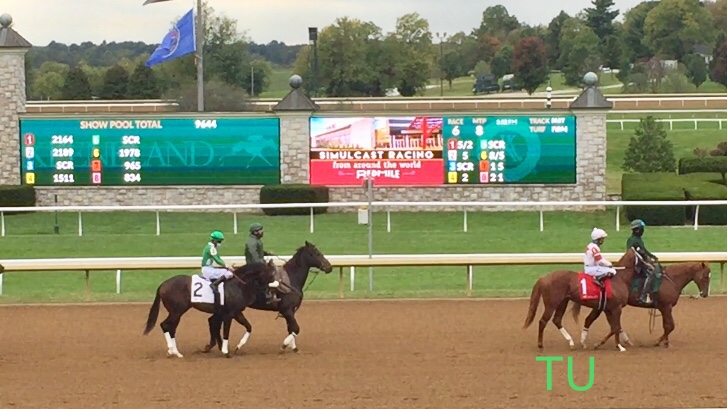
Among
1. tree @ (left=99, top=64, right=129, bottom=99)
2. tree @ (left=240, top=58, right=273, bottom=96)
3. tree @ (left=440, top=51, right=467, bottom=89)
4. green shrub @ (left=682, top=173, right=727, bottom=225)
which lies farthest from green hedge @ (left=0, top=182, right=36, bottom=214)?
tree @ (left=440, top=51, right=467, bottom=89)

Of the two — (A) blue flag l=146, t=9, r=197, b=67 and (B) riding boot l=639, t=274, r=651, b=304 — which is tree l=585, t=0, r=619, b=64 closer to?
(A) blue flag l=146, t=9, r=197, b=67

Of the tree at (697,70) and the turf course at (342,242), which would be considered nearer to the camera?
the turf course at (342,242)

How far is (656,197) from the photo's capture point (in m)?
25.2

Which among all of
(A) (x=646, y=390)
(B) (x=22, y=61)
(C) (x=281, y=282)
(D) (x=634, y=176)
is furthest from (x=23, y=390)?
(D) (x=634, y=176)

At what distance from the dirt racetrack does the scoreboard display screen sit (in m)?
10.1

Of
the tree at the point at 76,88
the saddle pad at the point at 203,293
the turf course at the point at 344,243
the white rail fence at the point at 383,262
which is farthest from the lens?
the tree at the point at 76,88

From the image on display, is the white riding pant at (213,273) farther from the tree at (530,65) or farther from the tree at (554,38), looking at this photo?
the tree at (554,38)

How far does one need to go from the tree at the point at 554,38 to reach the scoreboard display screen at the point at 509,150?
5432cm

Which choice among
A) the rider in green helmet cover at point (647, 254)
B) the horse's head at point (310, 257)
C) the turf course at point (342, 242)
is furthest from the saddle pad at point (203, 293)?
the turf course at point (342, 242)

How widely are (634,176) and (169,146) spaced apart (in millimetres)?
9694

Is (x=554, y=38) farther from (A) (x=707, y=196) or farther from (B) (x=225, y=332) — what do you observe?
(B) (x=225, y=332)

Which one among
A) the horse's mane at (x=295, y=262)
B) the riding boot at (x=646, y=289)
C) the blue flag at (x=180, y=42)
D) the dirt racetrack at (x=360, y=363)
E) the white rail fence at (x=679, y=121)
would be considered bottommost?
the dirt racetrack at (x=360, y=363)

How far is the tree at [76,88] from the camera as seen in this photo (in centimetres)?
5928

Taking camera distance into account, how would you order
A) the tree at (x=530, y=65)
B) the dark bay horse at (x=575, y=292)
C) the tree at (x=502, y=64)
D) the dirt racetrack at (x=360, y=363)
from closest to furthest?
the dirt racetrack at (x=360, y=363) → the dark bay horse at (x=575, y=292) → the tree at (x=530, y=65) → the tree at (x=502, y=64)
